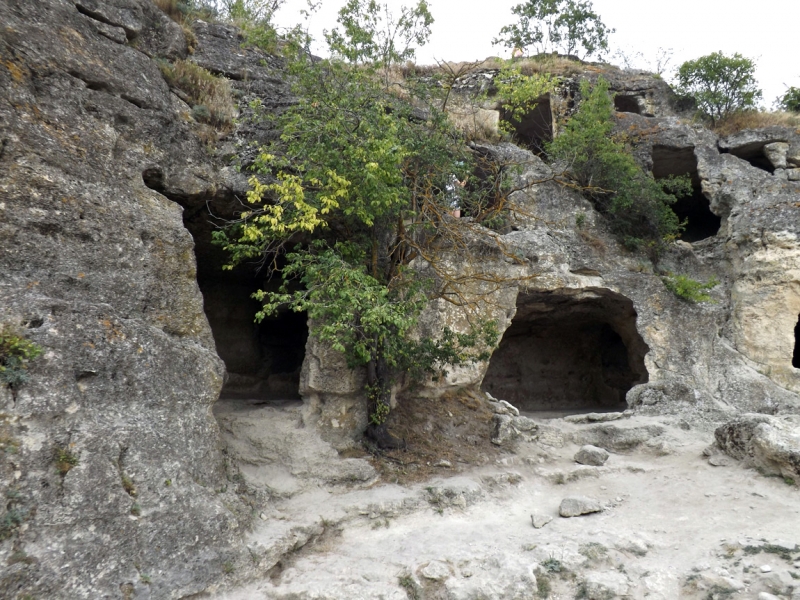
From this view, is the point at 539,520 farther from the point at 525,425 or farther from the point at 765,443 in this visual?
the point at 765,443

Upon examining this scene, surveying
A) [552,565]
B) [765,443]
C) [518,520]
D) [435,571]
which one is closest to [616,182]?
[765,443]

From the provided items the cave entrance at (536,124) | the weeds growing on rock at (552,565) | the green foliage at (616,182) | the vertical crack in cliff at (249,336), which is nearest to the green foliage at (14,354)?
the weeds growing on rock at (552,565)

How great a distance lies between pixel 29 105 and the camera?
196 inches

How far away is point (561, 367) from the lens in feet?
40.9

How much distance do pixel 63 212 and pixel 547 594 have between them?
16.6 feet

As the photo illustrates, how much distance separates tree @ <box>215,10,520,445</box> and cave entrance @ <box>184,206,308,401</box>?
1853mm

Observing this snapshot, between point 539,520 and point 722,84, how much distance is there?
11.7 meters

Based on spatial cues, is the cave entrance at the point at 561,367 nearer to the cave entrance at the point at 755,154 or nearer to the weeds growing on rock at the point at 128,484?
the cave entrance at the point at 755,154

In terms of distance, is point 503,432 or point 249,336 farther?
point 249,336

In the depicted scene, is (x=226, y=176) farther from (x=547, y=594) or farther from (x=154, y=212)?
(x=547, y=594)

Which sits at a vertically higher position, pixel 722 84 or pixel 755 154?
pixel 722 84

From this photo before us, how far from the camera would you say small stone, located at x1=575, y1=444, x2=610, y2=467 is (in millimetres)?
7258

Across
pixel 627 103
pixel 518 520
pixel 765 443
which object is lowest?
pixel 518 520

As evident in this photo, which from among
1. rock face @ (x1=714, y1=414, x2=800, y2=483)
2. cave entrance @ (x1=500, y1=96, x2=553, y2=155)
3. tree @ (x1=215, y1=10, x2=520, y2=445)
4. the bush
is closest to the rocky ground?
rock face @ (x1=714, y1=414, x2=800, y2=483)
